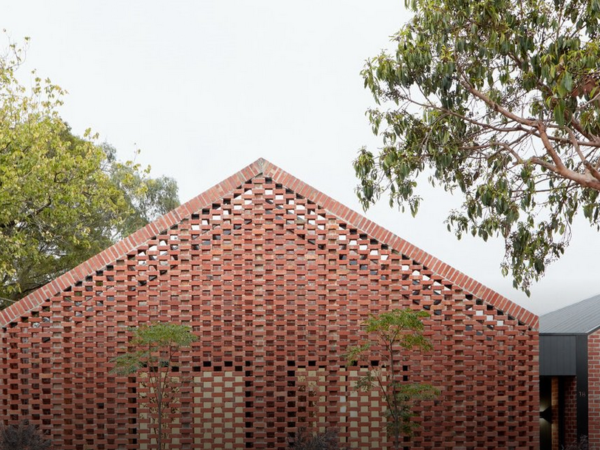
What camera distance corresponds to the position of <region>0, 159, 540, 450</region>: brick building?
32.7ft

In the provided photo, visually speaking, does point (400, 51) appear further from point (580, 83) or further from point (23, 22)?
point (23, 22)

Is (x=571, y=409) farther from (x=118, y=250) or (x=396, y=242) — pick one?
(x=118, y=250)

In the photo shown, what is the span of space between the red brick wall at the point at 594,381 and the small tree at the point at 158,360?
23.5ft

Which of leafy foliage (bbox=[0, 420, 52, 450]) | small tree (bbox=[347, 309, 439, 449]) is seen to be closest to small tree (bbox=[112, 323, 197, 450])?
leafy foliage (bbox=[0, 420, 52, 450])

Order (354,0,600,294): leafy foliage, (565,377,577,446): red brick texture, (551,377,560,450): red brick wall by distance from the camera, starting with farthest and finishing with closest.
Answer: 1. (551,377,560,450): red brick wall
2. (565,377,577,446): red brick texture
3. (354,0,600,294): leafy foliage

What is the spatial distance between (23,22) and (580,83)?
1248cm

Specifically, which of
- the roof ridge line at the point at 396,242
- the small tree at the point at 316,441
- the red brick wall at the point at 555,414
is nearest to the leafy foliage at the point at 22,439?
the small tree at the point at 316,441

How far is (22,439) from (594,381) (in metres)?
9.36

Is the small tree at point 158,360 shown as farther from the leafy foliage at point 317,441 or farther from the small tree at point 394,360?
the small tree at point 394,360

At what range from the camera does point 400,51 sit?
29.5 feet

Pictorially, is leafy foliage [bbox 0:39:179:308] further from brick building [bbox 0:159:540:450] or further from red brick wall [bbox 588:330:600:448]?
red brick wall [bbox 588:330:600:448]

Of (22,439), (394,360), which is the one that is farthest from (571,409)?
(22,439)

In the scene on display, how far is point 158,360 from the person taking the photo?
9.36m

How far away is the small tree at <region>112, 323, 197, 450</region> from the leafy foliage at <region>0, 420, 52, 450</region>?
1257 mm
